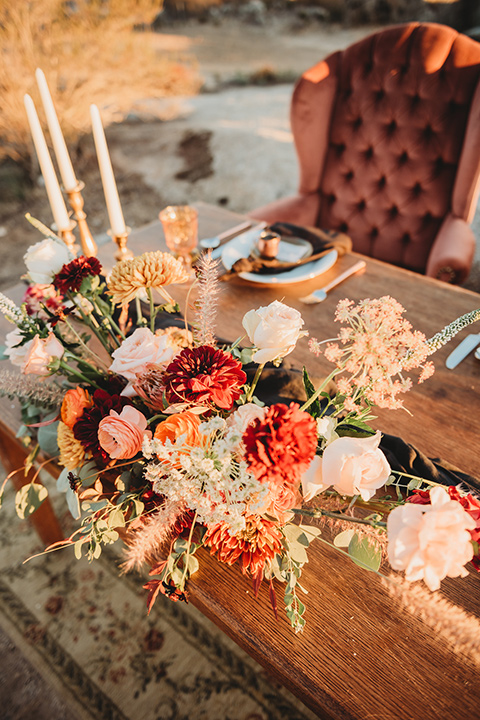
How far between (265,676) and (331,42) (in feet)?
28.6

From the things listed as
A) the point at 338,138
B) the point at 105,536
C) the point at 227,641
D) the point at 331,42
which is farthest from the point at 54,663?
the point at 331,42

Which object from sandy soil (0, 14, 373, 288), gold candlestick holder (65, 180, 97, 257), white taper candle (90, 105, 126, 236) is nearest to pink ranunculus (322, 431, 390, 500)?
white taper candle (90, 105, 126, 236)

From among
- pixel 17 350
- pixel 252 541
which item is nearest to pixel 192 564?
pixel 252 541

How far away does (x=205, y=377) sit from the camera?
0.52 m

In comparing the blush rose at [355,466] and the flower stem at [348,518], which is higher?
the blush rose at [355,466]

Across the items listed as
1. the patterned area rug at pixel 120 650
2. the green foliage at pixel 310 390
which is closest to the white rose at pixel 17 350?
the green foliage at pixel 310 390

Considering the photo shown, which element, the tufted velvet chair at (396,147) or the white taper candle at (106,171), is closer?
the white taper candle at (106,171)

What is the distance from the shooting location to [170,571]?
604 mm

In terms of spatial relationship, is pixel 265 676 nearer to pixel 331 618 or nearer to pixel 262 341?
pixel 331 618

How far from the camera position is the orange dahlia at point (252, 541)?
57 cm

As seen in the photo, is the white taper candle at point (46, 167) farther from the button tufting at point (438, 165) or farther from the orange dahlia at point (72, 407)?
the button tufting at point (438, 165)

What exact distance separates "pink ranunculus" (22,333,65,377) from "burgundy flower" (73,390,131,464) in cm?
9

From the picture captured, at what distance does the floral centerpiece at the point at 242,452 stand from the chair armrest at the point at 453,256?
3.16 feet

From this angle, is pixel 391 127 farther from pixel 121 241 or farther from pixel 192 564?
pixel 192 564
